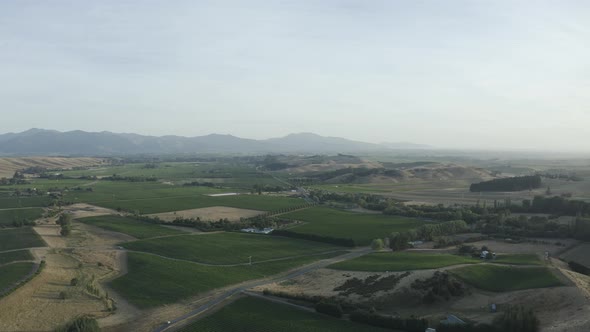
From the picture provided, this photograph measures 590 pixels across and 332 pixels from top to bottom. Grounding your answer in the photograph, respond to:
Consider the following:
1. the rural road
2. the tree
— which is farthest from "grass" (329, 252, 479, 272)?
the tree

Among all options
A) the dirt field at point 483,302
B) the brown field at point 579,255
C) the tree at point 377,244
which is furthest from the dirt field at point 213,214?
the brown field at point 579,255

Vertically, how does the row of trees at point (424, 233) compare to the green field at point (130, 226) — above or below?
above

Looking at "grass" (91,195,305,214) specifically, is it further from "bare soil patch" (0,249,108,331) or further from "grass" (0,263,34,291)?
"bare soil patch" (0,249,108,331)

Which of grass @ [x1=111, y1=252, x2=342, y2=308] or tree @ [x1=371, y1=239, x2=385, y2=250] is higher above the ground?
tree @ [x1=371, y1=239, x2=385, y2=250]

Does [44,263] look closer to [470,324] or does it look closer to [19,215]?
[19,215]

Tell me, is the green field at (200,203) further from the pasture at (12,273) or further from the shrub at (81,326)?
the shrub at (81,326)

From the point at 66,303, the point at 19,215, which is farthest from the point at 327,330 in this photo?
the point at 19,215

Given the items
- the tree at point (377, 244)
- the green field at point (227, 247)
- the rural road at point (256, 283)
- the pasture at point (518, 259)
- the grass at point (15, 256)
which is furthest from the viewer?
the tree at point (377, 244)
